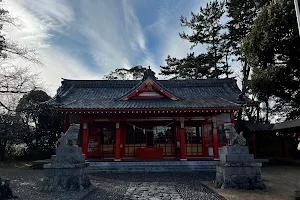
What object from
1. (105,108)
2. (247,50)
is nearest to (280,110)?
(247,50)

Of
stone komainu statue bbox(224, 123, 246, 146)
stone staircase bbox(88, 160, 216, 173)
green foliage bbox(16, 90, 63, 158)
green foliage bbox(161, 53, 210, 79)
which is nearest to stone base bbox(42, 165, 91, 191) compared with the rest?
stone staircase bbox(88, 160, 216, 173)

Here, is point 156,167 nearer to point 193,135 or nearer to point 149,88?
point 193,135

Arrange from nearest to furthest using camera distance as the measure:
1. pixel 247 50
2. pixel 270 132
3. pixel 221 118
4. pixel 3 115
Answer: pixel 3 115 → pixel 221 118 → pixel 247 50 → pixel 270 132

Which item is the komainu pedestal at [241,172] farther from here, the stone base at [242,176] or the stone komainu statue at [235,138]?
the stone komainu statue at [235,138]

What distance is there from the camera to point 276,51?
1747 cm

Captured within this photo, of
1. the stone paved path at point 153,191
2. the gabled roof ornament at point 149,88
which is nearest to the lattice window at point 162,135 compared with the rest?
the gabled roof ornament at point 149,88

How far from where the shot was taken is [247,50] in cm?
1902

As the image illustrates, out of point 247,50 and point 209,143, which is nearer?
point 209,143

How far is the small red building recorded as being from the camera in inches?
618

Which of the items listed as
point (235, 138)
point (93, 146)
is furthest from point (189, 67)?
point (235, 138)

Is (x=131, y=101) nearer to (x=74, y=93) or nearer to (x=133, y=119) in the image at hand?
(x=133, y=119)

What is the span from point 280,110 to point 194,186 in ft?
89.0

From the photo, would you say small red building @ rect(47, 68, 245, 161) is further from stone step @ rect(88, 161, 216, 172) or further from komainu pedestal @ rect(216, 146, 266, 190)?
komainu pedestal @ rect(216, 146, 266, 190)

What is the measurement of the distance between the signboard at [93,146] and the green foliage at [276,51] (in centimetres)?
1340
